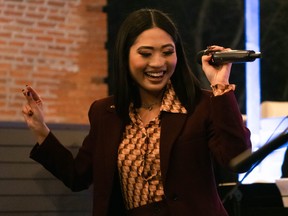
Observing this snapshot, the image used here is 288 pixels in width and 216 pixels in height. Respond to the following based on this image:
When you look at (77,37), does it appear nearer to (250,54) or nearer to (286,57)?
(250,54)

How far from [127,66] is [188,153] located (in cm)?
43

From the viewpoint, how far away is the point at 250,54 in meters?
1.84

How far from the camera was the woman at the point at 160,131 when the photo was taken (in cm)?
207

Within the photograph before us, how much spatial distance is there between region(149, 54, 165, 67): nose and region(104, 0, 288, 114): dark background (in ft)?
24.5

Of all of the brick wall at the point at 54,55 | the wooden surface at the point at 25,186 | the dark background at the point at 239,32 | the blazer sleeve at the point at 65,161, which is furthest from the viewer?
the dark background at the point at 239,32

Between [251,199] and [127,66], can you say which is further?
[251,199]

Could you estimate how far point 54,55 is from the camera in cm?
541

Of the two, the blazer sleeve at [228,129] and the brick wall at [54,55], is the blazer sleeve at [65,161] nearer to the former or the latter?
the blazer sleeve at [228,129]

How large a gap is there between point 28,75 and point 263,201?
286 centimetres

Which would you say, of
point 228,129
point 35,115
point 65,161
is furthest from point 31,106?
point 228,129

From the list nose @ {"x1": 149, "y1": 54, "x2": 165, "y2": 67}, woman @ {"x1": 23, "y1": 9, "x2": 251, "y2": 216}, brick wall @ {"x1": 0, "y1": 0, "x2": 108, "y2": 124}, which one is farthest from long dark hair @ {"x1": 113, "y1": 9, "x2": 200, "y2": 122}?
brick wall @ {"x1": 0, "y1": 0, "x2": 108, "y2": 124}

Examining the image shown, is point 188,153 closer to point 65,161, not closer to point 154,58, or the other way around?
point 154,58

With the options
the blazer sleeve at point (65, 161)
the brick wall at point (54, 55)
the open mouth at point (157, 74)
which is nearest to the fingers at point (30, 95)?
the blazer sleeve at point (65, 161)

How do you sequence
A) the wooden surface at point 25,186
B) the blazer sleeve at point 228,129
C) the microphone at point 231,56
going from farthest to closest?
the wooden surface at point 25,186 < the blazer sleeve at point 228,129 < the microphone at point 231,56
